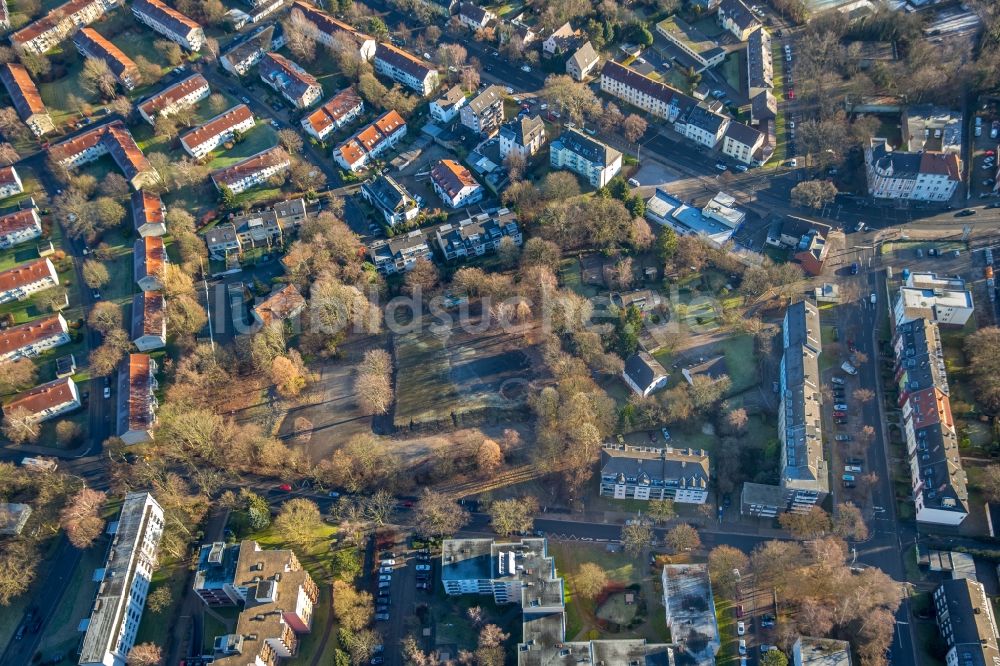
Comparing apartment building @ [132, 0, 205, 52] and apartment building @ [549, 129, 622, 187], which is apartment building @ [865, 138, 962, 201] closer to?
apartment building @ [549, 129, 622, 187]

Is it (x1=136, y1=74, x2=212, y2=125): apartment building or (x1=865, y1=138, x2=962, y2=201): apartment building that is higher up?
(x1=136, y1=74, x2=212, y2=125): apartment building

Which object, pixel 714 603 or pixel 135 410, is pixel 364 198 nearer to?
pixel 135 410

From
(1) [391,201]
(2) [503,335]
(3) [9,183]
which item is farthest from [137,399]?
(3) [9,183]

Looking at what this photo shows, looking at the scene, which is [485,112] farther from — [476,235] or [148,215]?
[148,215]

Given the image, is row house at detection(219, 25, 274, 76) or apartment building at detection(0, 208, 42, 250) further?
row house at detection(219, 25, 274, 76)

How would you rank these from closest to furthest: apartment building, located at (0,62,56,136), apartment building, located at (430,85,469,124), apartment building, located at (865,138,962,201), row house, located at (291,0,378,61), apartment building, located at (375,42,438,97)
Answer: apartment building, located at (865,138,962,201), apartment building, located at (430,85,469,124), apartment building, located at (0,62,56,136), apartment building, located at (375,42,438,97), row house, located at (291,0,378,61)

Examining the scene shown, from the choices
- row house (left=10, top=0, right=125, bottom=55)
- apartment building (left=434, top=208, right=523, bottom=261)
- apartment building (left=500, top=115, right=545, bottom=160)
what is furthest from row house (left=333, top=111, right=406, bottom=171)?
row house (left=10, top=0, right=125, bottom=55)
